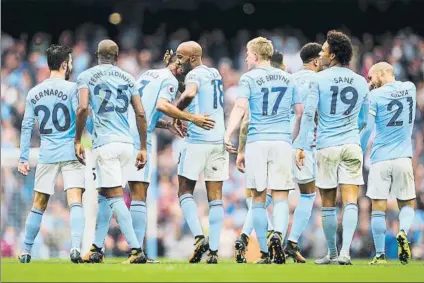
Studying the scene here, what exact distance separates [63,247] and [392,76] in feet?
25.4

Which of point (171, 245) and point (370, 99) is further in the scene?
point (171, 245)

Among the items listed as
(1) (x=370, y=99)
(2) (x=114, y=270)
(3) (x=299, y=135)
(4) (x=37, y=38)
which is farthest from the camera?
(4) (x=37, y=38)

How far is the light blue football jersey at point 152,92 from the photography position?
48.5 feet

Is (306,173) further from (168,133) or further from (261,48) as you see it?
(168,133)

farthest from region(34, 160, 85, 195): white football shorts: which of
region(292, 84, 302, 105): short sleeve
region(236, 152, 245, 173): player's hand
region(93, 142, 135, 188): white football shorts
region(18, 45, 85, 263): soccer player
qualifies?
region(292, 84, 302, 105): short sleeve

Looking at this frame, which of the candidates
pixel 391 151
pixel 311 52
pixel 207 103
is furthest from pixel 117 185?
pixel 391 151

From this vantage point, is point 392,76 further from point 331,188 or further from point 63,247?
point 63,247

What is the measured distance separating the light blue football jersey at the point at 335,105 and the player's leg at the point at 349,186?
144 millimetres

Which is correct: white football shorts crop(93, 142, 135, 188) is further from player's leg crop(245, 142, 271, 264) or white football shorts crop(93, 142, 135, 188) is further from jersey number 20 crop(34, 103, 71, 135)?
player's leg crop(245, 142, 271, 264)

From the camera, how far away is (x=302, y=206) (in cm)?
1516

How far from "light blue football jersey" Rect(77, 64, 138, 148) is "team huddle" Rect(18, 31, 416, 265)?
0.04 ft

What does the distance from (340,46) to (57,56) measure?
3287mm

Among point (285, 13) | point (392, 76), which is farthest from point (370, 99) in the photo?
point (285, 13)

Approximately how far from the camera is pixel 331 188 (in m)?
14.2
